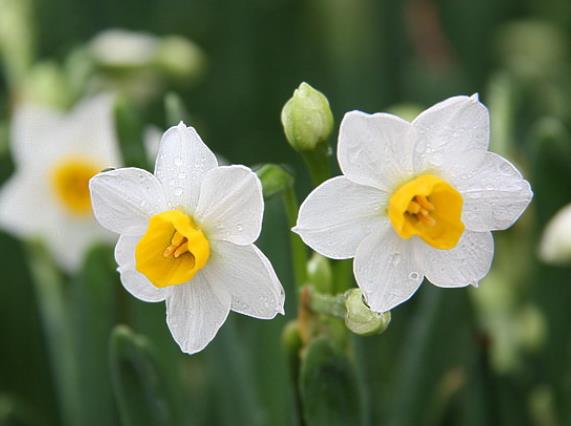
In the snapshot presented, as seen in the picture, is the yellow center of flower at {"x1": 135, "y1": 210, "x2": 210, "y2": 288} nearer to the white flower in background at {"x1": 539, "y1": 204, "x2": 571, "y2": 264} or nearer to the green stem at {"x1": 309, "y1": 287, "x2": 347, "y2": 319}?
the green stem at {"x1": 309, "y1": 287, "x2": 347, "y2": 319}

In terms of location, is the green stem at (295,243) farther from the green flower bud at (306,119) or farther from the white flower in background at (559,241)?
the white flower in background at (559,241)

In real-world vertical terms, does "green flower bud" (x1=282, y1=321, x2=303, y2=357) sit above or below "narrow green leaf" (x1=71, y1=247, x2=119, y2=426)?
above

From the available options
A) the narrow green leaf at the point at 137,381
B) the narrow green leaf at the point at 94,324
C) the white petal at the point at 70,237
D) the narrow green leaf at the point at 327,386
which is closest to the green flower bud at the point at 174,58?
the white petal at the point at 70,237

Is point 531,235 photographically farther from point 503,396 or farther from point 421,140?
point 421,140

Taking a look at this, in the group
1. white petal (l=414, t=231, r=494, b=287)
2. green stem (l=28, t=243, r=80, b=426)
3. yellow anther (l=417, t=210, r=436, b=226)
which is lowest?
green stem (l=28, t=243, r=80, b=426)

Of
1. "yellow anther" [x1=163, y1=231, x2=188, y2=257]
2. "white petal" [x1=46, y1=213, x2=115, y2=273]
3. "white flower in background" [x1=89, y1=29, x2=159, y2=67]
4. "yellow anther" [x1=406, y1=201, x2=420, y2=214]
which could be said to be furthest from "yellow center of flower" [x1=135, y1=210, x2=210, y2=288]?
"white flower in background" [x1=89, y1=29, x2=159, y2=67]

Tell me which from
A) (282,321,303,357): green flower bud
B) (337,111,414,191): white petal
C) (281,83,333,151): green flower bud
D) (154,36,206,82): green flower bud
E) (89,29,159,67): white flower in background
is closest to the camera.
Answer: (337,111,414,191): white petal

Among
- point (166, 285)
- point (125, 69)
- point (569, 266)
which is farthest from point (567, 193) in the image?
point (125, 69)
